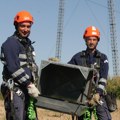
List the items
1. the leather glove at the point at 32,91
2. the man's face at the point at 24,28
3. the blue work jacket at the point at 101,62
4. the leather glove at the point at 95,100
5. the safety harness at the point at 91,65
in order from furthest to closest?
the blue work jacket at the point at 101,62 → the safety harness at the point at 91,65 → the leather glove at the point at 95,100 → the man's face at the point at 24,28 → the leather glove at the point at 32,91

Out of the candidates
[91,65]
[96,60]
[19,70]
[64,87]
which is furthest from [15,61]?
[96,60]

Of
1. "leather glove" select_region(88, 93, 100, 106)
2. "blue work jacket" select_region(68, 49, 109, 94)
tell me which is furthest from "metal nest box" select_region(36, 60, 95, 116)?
"blue work jacket" select_region(68, 49, 109, 94)

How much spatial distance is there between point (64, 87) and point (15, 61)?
3.79 ft

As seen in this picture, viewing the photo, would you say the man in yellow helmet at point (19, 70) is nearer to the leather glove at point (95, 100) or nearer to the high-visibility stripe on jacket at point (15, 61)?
the high-visibility stripe on jacket at point (15, 61)

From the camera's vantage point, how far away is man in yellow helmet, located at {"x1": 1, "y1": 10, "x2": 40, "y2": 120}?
6516 millimetres

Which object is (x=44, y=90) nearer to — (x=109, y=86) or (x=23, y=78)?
(x=23, y=78)

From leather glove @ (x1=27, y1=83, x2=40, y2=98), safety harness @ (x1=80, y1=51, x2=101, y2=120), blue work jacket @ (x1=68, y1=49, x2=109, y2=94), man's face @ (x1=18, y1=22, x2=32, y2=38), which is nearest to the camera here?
leather glove @ (x1=27, y1=83, x2=40, y2=98)

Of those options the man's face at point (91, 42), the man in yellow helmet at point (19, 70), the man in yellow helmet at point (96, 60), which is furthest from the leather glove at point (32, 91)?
the man's face at point (91, 42)

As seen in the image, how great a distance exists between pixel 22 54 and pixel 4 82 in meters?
0.50

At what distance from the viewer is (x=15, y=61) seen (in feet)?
A: 21.4

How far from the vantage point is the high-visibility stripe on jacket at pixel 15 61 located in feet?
21.3

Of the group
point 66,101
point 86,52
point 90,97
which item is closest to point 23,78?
point 66,101

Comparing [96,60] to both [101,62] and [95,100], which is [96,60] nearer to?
[101,62]

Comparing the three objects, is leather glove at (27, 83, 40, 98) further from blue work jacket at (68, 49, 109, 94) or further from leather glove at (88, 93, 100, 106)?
blue work jacket at (68, 49, 109, 94)
